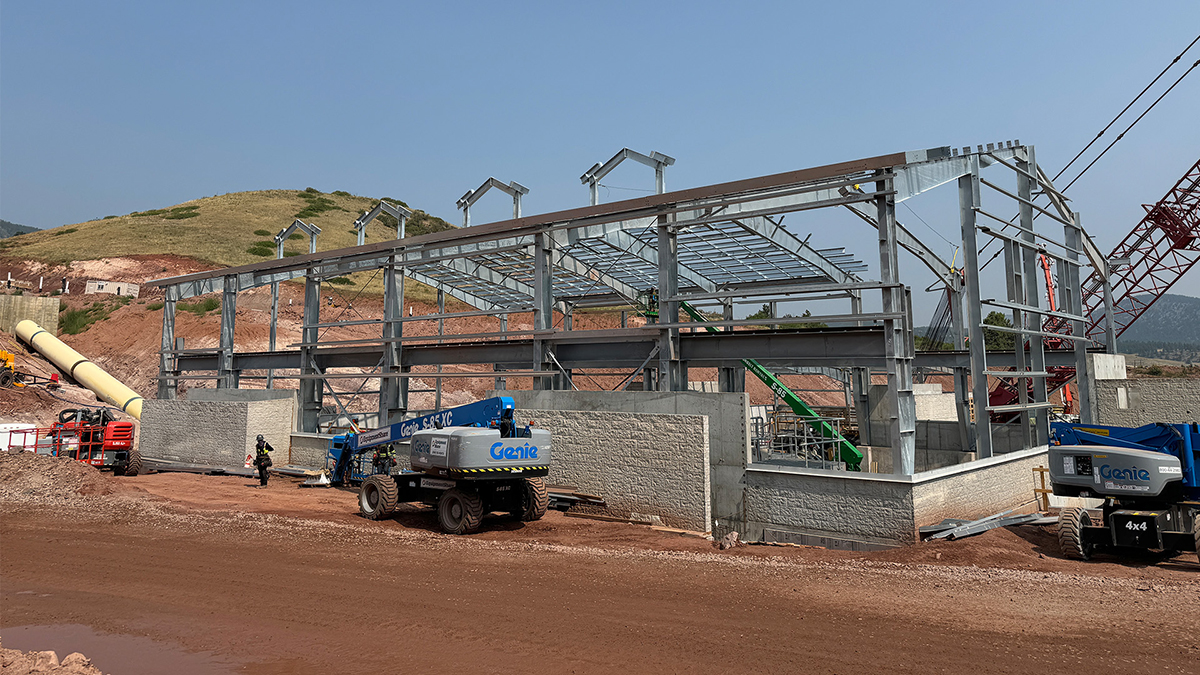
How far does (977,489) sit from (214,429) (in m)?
25.1

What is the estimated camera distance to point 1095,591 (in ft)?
30.5

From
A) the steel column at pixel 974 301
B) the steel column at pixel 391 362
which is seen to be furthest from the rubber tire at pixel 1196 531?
the steel column at pixel 391 362

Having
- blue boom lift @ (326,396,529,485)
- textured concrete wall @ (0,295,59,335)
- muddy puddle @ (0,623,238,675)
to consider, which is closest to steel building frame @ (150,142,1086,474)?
blue boom lift @ (326,396,529,485)

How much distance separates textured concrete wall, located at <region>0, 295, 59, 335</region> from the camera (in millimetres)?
45250

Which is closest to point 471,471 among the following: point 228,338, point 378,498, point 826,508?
point 378,498

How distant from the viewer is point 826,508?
13.7 meters

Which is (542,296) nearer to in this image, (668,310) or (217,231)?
(668,310)

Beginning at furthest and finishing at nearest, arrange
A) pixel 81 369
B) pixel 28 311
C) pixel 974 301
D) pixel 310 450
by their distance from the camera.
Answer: pixel 28 311, pixel 81 369, pixel 310 450, pixel 974 301

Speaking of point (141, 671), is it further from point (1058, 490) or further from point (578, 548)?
point (1058, 490)

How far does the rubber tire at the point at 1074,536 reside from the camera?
1180cm

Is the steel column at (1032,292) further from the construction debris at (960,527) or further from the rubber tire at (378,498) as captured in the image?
the rubber tire at (378,498)

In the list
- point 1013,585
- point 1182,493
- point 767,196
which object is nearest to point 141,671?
point 1013,585

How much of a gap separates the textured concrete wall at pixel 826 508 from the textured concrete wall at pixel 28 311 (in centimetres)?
5088

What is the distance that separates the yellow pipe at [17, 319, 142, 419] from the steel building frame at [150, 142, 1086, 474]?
6.59m
